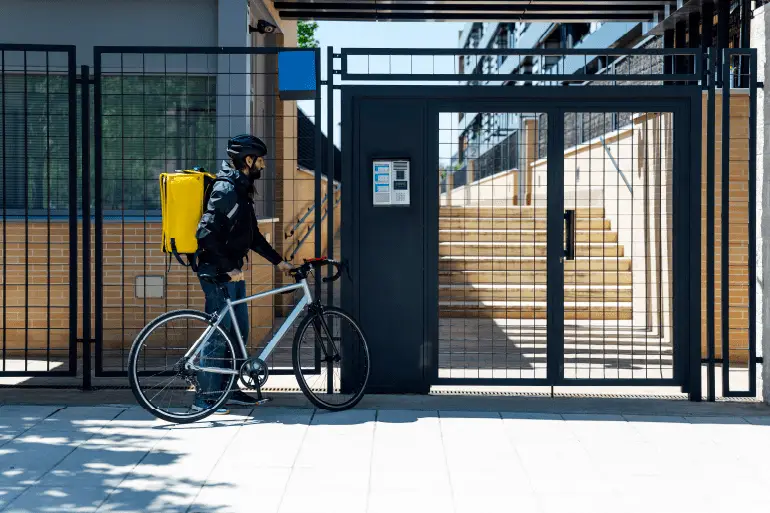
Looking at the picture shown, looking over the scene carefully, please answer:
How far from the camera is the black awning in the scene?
12.4 meters

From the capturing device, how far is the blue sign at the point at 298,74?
7.22 metres

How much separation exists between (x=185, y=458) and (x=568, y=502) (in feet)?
7.00

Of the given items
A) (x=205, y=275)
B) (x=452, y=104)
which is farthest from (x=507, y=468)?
(x=452, y=104)

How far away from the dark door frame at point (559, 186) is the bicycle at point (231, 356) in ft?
1.60

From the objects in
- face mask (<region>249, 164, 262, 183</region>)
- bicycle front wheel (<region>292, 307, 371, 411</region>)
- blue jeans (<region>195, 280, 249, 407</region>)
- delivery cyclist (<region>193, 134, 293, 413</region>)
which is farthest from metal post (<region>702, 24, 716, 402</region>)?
blue jeans (<region>195, 280, 249, 407</region>)

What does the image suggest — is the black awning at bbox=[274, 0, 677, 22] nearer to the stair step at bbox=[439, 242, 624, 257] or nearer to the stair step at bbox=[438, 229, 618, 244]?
the stair step at bbox=[438, 229, 618, 244]

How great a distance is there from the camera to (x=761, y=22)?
7.59 metres

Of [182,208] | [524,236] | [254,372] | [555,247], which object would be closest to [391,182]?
[555,247]

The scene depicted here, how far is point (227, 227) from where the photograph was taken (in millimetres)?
6594

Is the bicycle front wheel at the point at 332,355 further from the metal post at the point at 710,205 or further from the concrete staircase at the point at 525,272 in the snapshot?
the concrete staircase at the point at 525,272

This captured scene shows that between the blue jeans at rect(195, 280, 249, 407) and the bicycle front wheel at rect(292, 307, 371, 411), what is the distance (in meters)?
0.40

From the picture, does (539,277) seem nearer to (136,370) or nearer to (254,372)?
(254,372)

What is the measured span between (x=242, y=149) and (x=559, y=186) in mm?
2311

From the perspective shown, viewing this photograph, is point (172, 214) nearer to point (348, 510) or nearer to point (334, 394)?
point (334, 394)
